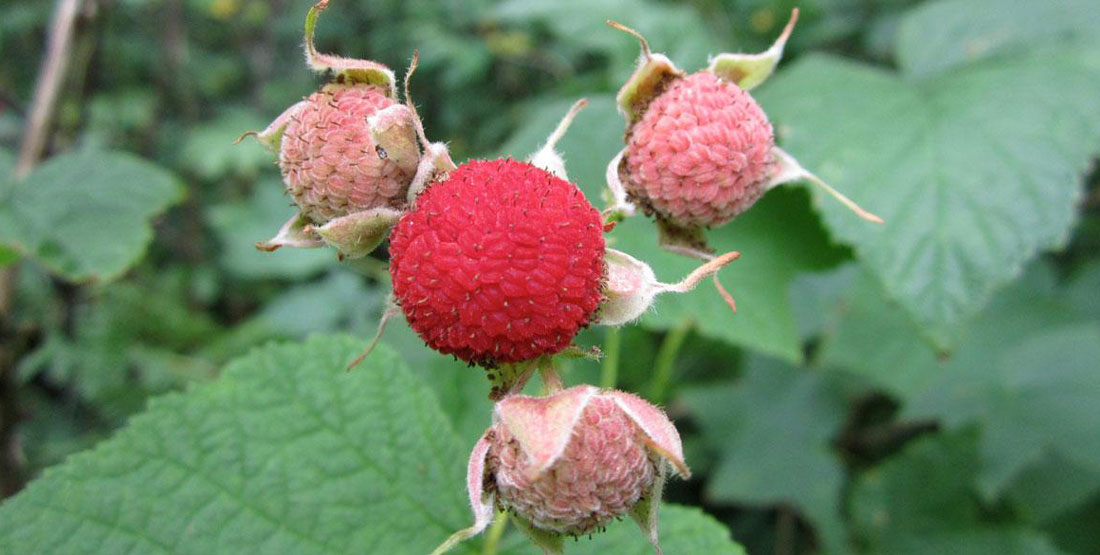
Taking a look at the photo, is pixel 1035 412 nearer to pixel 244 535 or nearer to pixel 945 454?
pixel 945 454

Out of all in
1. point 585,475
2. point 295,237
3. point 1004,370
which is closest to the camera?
point 585,475

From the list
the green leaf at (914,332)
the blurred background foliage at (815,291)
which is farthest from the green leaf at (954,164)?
the green leaf at (914,332)

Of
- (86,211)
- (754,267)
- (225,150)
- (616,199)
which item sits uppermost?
(616,199)

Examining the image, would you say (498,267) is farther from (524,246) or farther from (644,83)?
(644,83)

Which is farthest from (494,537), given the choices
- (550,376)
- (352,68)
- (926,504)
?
(926,504)

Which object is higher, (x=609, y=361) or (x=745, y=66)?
(x=745, y=66)

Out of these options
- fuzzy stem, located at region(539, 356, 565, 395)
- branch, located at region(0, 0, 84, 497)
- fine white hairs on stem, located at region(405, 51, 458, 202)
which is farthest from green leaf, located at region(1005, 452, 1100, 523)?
branch, located at region(0, 0, 84, 497)

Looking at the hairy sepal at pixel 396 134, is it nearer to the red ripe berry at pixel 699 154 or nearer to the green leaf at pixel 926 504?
the red ripe berry at pixel 699 154

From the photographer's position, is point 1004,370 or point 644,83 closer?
point 644,83
